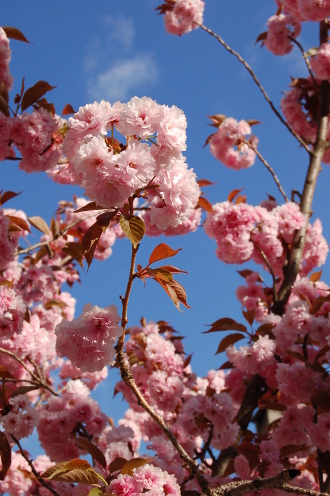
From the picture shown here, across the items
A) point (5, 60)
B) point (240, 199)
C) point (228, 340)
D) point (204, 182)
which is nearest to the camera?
point (5, 60)

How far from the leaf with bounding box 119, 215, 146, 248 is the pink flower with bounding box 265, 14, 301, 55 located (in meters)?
4.20

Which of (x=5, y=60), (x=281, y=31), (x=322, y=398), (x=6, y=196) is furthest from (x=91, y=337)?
(x=281, y=31)

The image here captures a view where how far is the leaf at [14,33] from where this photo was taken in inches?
107

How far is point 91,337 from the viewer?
58.7 inches

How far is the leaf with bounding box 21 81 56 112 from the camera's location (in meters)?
2.72

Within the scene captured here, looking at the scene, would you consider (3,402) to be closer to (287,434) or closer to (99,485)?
(99,485)

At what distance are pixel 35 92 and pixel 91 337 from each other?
1.75m

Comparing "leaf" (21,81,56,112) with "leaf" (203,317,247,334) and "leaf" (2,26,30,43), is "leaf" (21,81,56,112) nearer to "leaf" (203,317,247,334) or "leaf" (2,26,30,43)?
"leaf" (2,26,30,43)

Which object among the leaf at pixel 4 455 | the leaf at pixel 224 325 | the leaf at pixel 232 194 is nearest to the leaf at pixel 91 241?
the leaf at pixel 4 455

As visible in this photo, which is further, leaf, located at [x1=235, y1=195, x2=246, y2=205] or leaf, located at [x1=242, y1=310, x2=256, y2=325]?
leaf, located at [x1=235, y1=195, x2=246, y2=205]

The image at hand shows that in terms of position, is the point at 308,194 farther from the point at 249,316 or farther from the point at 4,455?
the point at 4,455

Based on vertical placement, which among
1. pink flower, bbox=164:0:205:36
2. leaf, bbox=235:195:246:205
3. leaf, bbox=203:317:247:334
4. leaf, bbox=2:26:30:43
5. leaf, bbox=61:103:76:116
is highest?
pink flower, bbox=164:0:205:36

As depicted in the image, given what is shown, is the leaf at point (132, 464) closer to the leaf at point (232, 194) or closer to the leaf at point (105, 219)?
the leaf at point (105, 219)

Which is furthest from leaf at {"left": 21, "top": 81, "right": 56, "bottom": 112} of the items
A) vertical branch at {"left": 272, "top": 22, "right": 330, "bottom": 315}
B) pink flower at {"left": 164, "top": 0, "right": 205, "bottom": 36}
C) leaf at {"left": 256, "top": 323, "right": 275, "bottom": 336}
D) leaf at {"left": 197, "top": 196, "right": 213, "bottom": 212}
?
pink flower at {"left": 164, "top": 0, "right": 205, "bottom": 36}
